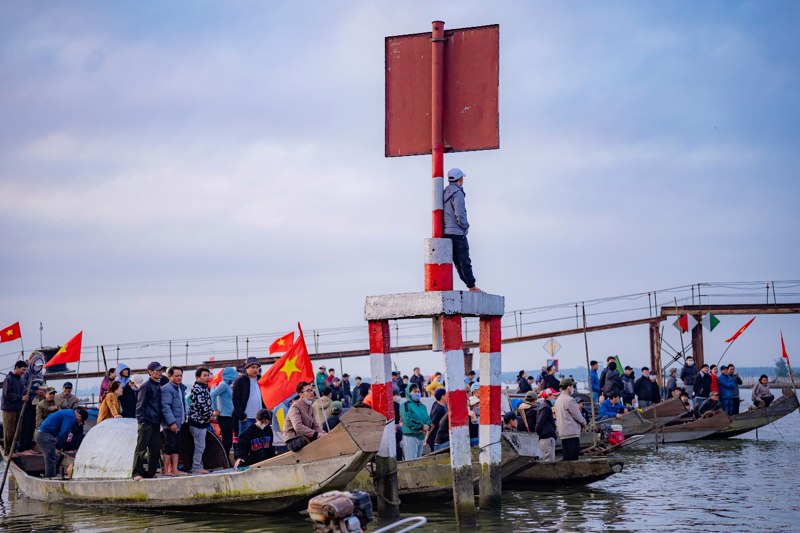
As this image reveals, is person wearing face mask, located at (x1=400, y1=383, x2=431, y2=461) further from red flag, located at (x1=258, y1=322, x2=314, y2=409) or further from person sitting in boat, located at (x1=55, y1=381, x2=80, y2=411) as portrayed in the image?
person sitting in boat, located at (x1=55, y1=381, x2=80, y2=411)

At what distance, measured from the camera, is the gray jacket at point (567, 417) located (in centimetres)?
1770

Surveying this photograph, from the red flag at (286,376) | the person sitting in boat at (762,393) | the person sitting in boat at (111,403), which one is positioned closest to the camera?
the person sitting in boat at (111,403)

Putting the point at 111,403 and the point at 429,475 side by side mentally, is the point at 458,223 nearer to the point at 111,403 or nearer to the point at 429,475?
the point at 429,475

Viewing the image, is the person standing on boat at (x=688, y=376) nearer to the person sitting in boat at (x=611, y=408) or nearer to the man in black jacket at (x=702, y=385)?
the man in black jacket at (x=702, y=385)

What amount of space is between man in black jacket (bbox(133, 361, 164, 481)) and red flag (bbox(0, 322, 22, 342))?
42.1ft

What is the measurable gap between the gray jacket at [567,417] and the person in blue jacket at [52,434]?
32.2 ft

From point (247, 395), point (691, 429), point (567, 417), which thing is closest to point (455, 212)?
point (567, 417)

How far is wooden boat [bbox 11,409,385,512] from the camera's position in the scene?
1389 centimetres

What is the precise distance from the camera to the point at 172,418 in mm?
16188

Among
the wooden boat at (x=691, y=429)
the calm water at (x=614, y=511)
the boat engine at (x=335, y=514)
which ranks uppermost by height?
the boat engine at (x=335, y=514)

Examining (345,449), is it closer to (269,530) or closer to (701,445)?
(269,530)

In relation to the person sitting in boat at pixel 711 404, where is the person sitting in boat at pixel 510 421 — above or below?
above

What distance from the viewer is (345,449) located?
552 inches

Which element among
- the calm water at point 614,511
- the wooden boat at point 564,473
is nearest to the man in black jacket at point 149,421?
the calm water at point 614,511
